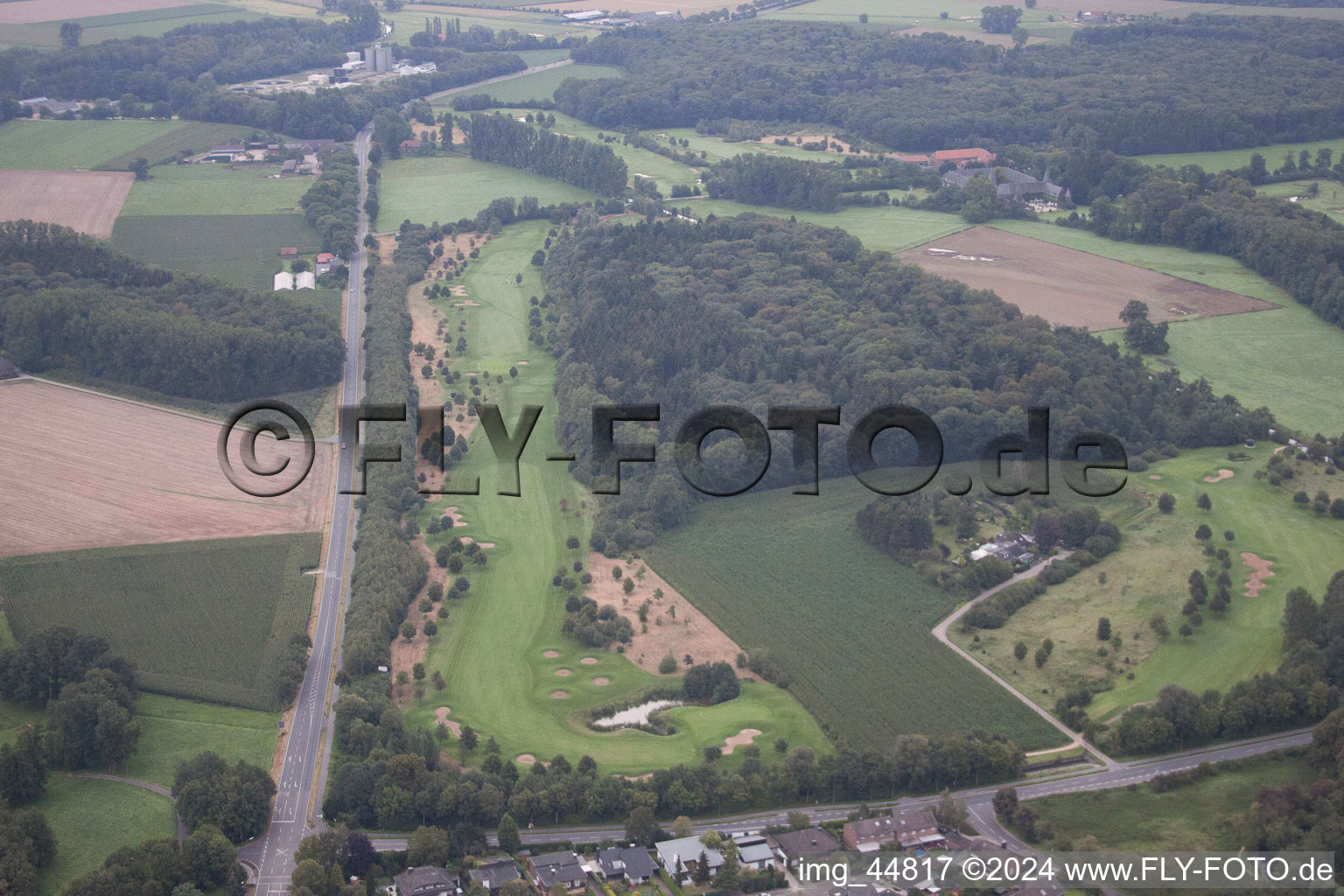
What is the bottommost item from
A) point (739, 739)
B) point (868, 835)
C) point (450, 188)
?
point (739, 739)

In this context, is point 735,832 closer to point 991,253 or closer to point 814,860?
point 814,860

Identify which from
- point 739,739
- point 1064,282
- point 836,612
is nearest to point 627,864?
point 739,739

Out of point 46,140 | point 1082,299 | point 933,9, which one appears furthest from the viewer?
point 933,9

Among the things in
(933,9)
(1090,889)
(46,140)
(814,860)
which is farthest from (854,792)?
(933,9)

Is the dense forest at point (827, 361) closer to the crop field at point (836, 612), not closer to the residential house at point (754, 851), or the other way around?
the crop field at point (836, 612)

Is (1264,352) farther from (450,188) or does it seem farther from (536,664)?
(450,188)

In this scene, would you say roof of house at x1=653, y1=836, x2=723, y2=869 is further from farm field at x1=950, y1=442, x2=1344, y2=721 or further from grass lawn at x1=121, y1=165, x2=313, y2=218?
grass lawn at x1=121, y1=165, x2=313, y2=218
